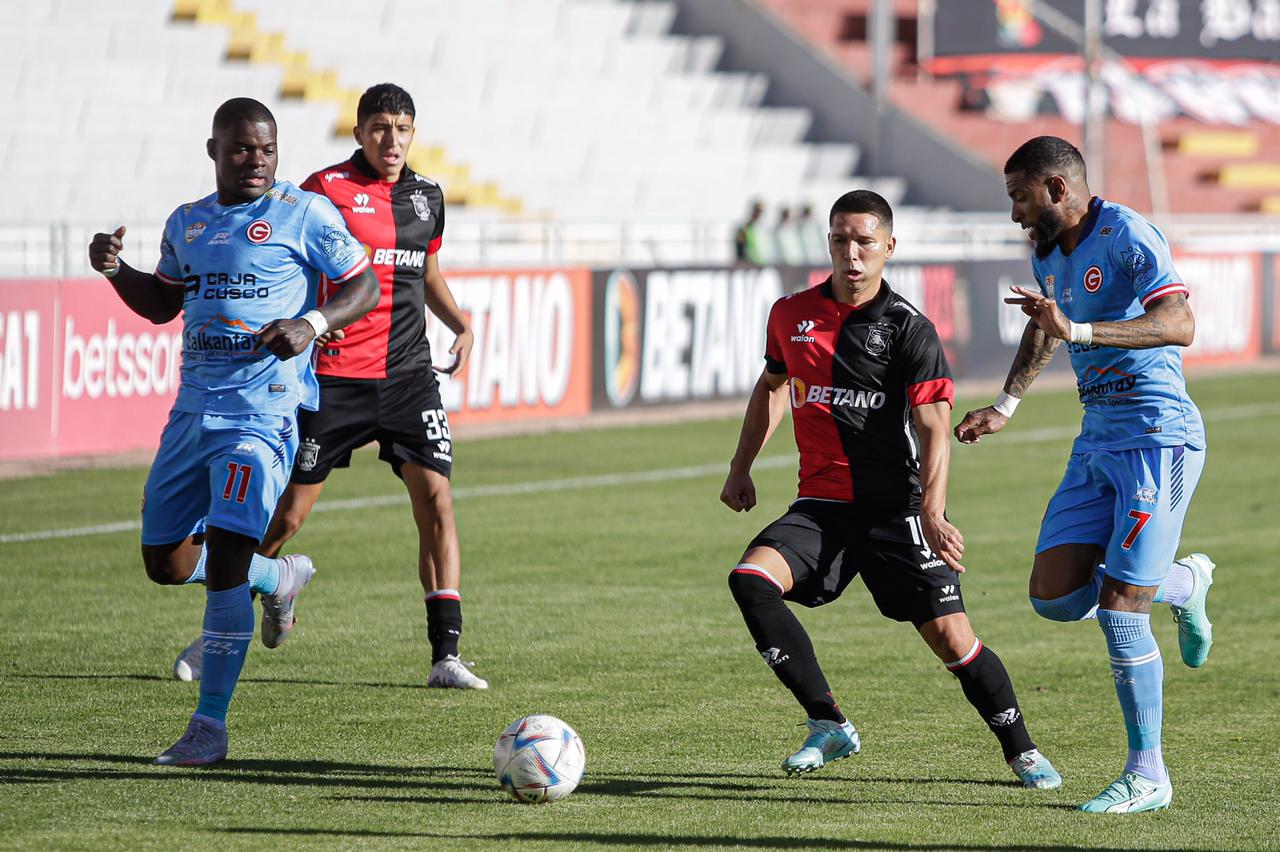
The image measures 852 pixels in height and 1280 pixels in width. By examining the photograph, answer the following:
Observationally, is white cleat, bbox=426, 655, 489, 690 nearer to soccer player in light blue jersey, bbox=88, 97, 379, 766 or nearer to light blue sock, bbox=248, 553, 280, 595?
light blue sock, bbox=248, 553, 280, 595

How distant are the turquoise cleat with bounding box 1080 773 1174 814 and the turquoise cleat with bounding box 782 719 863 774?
774 millimetres

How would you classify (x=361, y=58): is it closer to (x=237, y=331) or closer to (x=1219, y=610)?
(x=1219, y=610)

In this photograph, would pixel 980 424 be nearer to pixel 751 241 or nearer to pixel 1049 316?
pixel 1049 316

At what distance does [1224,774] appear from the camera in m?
6.38

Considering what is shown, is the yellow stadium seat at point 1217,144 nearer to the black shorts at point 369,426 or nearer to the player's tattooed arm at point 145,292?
the black shorts at point 369,426

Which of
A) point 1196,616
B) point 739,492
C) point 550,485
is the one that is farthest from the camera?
point 550,485

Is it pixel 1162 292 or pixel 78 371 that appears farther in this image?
pixel 78 371

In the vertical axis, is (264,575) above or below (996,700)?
above

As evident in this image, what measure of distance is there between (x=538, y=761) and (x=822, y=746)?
3.05ft

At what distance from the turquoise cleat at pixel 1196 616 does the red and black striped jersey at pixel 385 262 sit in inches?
127

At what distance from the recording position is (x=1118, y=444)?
6.05m

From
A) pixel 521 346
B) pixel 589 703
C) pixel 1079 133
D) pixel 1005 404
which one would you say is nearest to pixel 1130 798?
pixel 1005 404

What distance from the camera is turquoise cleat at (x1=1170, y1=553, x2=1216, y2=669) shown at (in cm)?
658

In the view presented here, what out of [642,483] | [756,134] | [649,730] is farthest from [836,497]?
[756,134]
